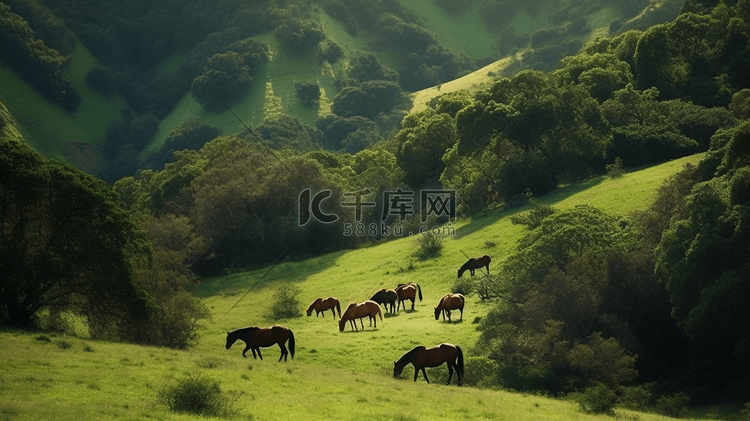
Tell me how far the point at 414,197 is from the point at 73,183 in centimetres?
5113

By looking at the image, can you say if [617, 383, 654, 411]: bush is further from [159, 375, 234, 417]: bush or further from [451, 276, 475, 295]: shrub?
[159, 375, 234, 417]: bush

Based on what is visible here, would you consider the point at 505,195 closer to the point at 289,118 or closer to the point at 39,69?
the point at 289,118

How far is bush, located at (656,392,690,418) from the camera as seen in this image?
98.5ft

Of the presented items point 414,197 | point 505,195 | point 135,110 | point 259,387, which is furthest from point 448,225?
point 135,110

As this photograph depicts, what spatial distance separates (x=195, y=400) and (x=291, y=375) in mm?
6803

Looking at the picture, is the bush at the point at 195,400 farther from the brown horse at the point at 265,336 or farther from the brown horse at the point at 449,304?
the brown horse at the point at 449,304

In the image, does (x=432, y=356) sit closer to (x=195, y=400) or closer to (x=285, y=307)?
(x=195, y=400)

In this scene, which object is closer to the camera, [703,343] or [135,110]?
[703,343]

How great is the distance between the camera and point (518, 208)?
2485 inches

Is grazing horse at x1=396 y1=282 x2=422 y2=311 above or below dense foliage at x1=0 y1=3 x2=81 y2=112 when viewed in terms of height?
below

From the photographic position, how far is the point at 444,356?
30.5 meters

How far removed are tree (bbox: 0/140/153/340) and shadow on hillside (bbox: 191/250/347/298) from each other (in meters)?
27.9

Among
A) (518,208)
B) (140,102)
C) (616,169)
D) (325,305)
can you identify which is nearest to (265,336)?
(325,305)

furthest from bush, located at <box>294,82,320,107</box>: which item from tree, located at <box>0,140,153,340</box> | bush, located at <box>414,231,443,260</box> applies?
tree, located at <box>0,140,153,340</box>
